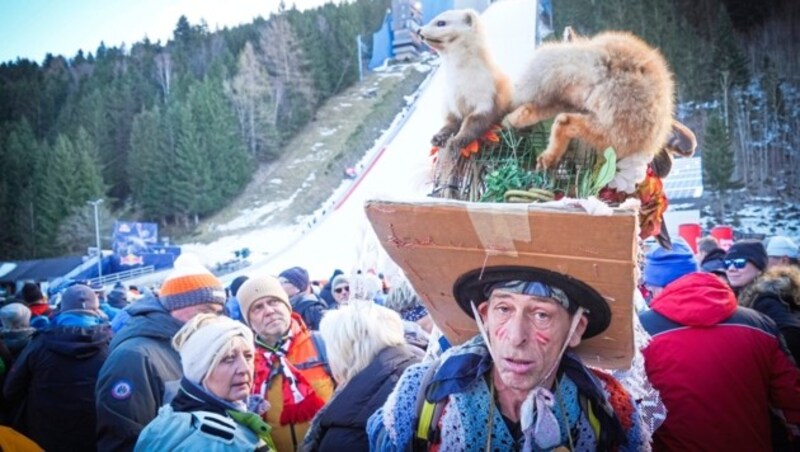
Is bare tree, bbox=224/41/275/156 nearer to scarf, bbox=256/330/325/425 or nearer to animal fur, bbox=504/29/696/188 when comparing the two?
scarf, bbox=256/330/325/425

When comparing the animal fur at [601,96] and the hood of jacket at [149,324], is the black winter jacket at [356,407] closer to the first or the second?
the animal fur at [601,96]

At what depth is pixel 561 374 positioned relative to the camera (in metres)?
1.88

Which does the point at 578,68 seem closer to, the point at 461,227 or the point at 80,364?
the point at 461,227

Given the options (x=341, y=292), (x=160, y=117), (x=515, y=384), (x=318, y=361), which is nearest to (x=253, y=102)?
(x=160, y=117)

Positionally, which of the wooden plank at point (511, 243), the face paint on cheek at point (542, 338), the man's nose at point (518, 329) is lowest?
the face paint on cheek at point (542, 338)

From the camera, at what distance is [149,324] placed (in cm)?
309

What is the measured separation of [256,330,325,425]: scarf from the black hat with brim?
1.46m

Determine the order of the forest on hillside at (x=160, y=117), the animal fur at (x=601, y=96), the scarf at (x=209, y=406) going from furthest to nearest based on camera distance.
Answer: the forest on hillside at (x=160, y=117)
the scarf at (x=209, y=406)
the animal fur at (x=601, y=96)

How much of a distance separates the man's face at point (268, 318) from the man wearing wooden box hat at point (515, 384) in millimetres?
1515

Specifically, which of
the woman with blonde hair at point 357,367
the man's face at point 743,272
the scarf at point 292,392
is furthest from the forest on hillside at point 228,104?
the woman with blonde hair at point 357,367

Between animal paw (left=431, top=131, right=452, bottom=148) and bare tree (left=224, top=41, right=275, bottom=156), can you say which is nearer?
animal paw (left=431, top=131, right=452, bottom=148)

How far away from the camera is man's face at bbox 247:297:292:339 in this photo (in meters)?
3.27

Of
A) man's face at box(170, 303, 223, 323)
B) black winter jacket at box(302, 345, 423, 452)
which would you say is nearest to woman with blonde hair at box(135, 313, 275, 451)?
black winter jacket at box(302, 345, 423, 452)

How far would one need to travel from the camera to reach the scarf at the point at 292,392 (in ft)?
9.62
